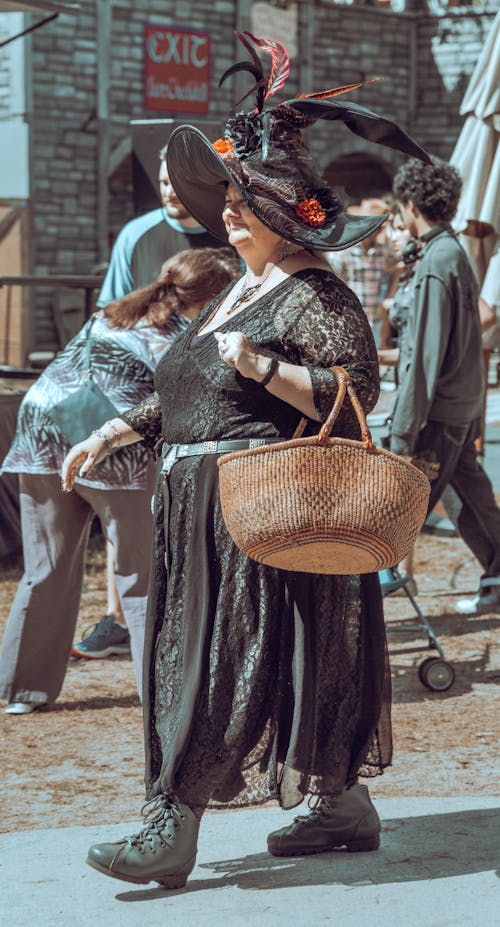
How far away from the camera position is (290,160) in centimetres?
328

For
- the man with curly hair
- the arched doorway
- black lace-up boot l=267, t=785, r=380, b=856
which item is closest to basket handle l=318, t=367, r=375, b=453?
black lace-up boot l=267, t=785, r=380, b=856

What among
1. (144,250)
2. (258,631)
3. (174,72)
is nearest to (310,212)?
(258,631)

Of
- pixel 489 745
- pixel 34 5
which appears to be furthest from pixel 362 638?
pixel 34 5

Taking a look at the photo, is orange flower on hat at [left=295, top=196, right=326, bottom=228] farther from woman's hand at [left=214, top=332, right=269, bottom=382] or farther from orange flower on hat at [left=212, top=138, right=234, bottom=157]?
woman's hand at [left=214, top=332, right=269, bottom=382]

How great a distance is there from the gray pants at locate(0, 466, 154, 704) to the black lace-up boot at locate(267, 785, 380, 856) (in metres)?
1.51

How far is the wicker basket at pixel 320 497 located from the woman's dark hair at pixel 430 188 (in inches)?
117

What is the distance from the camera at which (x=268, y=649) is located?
3.25 metres

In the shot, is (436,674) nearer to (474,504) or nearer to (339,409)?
(474,504)

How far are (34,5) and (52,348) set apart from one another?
1377 cm

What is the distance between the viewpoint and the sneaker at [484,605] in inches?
256

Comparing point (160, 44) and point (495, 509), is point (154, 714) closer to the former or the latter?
point (495, 509)

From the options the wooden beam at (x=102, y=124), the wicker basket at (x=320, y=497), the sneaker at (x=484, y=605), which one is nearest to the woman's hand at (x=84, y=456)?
the wicker basket at (x=320, y=497)

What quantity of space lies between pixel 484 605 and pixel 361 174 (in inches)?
864

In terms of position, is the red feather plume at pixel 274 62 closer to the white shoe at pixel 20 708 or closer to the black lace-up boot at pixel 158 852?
the black lace-up boot at pixel 158 852
